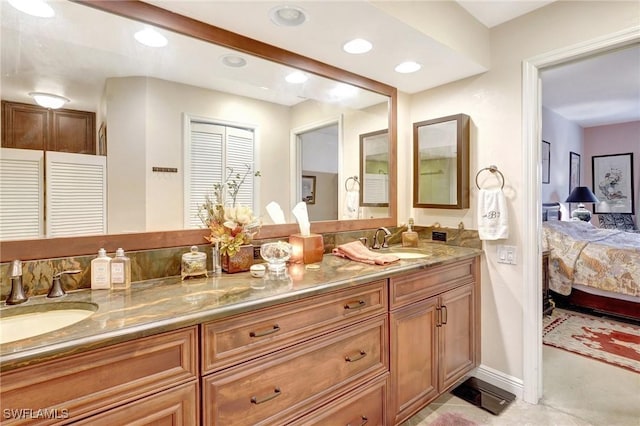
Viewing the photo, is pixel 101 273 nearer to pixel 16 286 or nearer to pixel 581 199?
pixel 16 286

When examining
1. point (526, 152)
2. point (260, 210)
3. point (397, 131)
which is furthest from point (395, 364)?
point (397, 131)

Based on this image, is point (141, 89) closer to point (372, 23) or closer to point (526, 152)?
point (372, 23)

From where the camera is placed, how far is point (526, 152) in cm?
209

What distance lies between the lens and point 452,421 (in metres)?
1.90

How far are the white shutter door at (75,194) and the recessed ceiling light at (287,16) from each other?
105 centimetres

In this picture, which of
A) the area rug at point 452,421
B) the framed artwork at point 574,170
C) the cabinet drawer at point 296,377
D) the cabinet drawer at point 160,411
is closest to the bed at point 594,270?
the framed artwork at point 574,170

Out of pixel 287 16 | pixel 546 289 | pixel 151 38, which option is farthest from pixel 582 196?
pixel 151 38

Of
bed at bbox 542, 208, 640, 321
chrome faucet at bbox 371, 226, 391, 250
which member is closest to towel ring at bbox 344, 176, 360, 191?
chrome faucet at bbox 371, 226, 391, 250

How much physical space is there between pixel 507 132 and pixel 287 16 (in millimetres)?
1616

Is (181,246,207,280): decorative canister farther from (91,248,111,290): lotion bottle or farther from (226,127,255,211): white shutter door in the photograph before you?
(226,127,255,211): white shutter door

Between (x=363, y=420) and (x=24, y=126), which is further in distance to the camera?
(x=363, y=420)

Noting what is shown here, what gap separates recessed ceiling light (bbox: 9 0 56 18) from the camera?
124cm

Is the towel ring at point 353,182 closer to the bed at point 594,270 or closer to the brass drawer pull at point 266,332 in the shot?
the brass drawer pull at point 266,332

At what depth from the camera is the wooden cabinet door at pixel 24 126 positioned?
1226 millimetres
